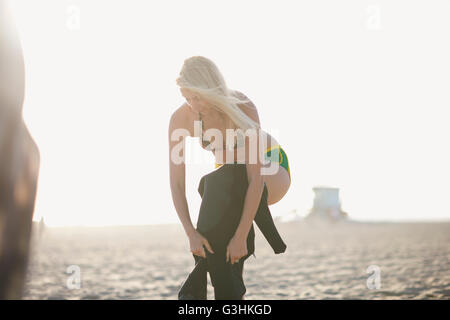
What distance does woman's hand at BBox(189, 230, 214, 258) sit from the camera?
9.11 feet

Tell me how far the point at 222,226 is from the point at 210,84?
0.89 metres

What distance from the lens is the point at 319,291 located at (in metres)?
12.2

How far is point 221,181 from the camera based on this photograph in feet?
9.30

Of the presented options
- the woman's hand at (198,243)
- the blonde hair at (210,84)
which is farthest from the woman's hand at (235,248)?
the blonde hair at (210,84)

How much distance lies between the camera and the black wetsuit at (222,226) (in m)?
2.76

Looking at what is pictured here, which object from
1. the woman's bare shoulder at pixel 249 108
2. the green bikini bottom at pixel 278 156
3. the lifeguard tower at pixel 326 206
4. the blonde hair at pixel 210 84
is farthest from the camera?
the lifeguard tower at pixel 326 206

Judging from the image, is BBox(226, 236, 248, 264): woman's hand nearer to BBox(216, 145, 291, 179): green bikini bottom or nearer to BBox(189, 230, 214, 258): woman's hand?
BBox(189, 230, 214, 258): woman's hand

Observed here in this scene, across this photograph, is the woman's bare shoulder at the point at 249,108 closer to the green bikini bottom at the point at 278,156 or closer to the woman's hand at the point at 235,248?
the green bikini bottom at the point at 278,156

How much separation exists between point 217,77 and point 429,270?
1525 cm

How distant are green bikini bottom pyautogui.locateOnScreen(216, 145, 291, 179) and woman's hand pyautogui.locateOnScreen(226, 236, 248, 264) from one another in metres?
0.55

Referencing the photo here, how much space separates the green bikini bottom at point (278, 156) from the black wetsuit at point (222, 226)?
0.23 meters

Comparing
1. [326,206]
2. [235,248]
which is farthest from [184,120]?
[326,206]

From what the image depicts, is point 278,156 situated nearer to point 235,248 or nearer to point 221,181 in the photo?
point 221,181
